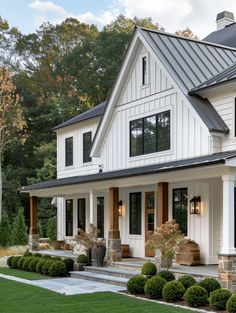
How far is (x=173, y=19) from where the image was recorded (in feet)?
137

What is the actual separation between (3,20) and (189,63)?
1177 inches

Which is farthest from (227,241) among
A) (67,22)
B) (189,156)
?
(67,22)

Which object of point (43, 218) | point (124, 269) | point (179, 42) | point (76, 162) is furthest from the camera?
point (43, 218)

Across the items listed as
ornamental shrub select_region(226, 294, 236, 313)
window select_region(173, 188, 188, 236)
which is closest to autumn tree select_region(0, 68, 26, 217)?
window select_region(173, 188, 188, 236)

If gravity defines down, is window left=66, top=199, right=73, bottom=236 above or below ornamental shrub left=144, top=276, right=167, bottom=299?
above

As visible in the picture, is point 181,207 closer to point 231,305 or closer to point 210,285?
point 210,285

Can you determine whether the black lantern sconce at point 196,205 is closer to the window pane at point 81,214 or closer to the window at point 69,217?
the window pane at point 81,214

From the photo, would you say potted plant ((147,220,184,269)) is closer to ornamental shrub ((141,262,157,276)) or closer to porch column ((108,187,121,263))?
ornamental shrub ((141,262,157,276))

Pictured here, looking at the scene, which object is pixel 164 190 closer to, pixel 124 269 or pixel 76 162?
pixel 124 269

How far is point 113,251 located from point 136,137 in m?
3.92

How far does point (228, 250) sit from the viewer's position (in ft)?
38.8

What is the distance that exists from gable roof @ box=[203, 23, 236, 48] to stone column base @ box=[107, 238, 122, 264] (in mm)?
9044

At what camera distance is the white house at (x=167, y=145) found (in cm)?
1449

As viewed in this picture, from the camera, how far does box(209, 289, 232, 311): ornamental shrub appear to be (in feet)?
34.1
